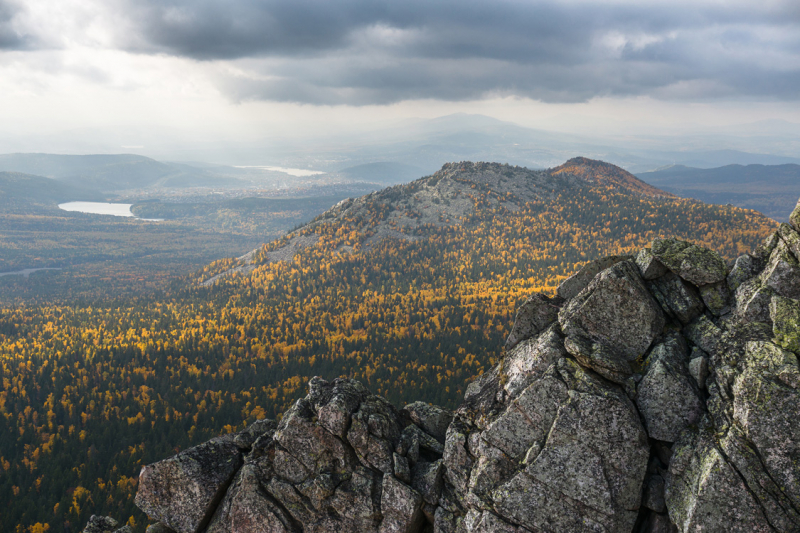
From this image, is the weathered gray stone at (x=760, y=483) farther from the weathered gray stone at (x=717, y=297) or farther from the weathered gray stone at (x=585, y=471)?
the weathered gray stone at (x=717, y=297)

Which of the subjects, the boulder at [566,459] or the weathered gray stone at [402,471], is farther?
the weathered gray stone at [402,471]

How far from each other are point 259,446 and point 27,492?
320ft

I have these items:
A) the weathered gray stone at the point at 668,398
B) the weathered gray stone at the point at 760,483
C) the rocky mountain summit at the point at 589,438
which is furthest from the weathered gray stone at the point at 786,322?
the weathered gray stone at the point at 760,483

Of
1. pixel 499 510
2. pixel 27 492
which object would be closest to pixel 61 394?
pixel 27 492

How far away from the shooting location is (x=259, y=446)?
36406 millimetres

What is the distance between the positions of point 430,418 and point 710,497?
70.7ft

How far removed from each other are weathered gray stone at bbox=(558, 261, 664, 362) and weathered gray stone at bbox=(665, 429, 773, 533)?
694 cm

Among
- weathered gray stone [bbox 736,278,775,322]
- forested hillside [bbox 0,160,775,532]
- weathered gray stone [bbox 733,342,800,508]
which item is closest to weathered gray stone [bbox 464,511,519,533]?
weathered gray stone [bbox 733,342,800,508]

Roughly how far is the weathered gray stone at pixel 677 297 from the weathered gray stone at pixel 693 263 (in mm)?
628

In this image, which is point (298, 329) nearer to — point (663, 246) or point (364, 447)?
point (364, 447)

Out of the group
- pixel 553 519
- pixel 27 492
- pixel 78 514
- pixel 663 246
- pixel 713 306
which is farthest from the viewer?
pixel 27 492

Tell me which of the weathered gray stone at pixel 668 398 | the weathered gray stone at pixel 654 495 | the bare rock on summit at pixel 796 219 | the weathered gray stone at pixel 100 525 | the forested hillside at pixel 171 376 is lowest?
the forested hillside at pixel 171 376

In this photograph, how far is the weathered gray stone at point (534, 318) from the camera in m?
36.0

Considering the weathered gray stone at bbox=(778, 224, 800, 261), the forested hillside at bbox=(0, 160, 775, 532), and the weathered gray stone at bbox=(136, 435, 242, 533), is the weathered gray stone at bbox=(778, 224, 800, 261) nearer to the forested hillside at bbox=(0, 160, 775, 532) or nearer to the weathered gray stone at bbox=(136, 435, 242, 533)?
the weathered gray stone at bbox=(136, 435, 242, 533)
